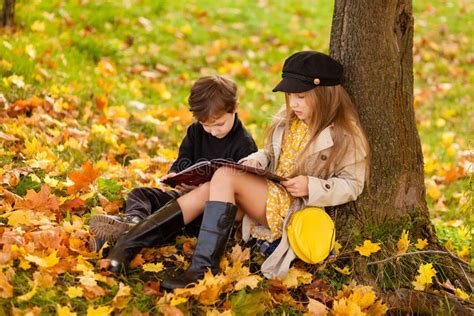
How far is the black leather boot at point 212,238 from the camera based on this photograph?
2.86 metres

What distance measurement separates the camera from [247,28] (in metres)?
8.02

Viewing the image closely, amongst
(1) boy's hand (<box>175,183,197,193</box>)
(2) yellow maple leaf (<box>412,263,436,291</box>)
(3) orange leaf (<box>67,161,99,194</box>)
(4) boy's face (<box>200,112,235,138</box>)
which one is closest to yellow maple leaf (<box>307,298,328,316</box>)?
(2) yellow maple leaf (<box>412,263,436,291</box>)

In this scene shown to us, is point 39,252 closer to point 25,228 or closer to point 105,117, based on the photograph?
point 25,228

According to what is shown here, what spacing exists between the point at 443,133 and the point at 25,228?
417cm

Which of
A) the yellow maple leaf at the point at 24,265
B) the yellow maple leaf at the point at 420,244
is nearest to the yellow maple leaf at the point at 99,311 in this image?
the yellow maple leaf at the point at 24,265

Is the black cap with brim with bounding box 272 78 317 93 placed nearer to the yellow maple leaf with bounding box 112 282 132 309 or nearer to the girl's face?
the girl's face

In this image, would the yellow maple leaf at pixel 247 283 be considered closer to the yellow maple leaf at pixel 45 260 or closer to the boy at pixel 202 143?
the boy at pixel 202 143

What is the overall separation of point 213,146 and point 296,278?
915 millimetres

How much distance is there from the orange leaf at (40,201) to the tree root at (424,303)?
5.42 feet

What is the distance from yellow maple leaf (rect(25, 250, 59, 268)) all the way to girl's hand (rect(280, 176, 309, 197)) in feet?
3.58

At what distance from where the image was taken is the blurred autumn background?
2.72 m

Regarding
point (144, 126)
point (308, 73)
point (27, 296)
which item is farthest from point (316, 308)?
point (144, 126)

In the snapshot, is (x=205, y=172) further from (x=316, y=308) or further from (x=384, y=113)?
(x=384, y=113)

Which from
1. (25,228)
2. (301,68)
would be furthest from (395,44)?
(25,228)
